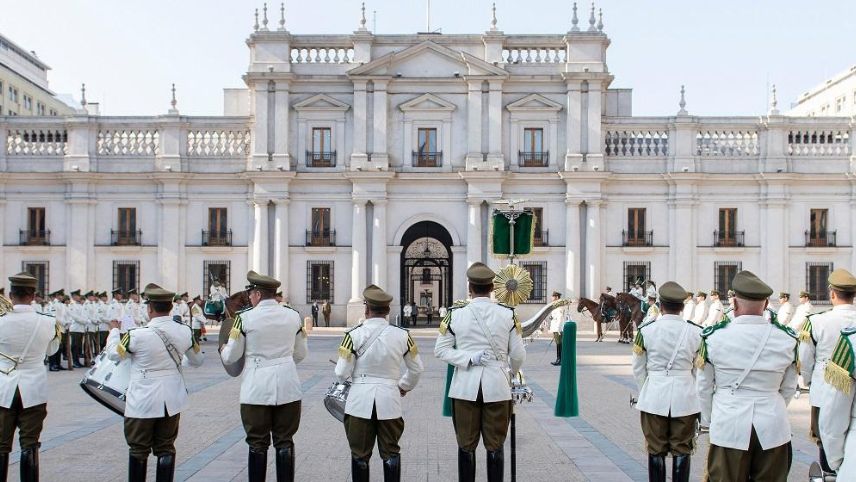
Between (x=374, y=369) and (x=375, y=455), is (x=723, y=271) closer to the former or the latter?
(x=375, y=455)

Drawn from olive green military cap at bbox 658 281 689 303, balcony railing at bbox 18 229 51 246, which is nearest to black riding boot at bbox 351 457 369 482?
olive green military cap at bbox 658 281 689 303

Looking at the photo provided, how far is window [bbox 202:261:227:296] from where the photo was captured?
4022 centimetres

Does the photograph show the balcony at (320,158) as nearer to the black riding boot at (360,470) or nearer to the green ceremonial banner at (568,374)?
the green ceremonial banner at (568,374)

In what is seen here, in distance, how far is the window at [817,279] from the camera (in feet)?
131

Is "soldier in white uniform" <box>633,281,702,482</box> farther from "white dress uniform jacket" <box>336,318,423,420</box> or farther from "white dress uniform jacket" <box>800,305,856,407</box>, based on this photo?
"white dress uniform jacket" <box>336,318,423,420</box>

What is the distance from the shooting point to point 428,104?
3975 centimetres

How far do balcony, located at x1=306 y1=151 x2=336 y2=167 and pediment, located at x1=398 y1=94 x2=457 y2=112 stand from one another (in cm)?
363

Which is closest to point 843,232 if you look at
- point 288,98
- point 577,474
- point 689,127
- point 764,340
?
point 689,127

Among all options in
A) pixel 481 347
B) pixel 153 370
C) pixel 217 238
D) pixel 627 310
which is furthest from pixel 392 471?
pixel 217 238

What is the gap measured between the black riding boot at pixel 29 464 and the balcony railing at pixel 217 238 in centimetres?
3194

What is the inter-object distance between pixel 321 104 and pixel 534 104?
9.07 m

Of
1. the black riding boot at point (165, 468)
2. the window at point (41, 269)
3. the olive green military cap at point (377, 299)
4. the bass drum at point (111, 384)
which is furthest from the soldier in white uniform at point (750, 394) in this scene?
the window at point (41, 269)

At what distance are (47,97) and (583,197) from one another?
156 feet

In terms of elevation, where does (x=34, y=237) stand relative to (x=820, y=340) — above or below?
above
